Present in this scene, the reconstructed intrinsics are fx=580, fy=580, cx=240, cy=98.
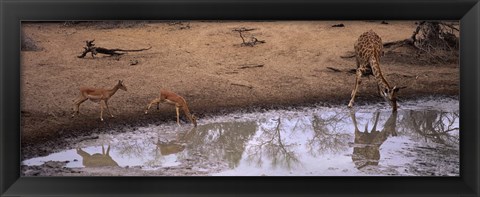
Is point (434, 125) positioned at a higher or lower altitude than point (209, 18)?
lower

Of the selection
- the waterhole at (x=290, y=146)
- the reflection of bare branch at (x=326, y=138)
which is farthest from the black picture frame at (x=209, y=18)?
the reflection of bare branch at (x=326, y=138)

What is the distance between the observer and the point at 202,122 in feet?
10.5

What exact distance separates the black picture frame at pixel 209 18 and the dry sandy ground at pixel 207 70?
7cm

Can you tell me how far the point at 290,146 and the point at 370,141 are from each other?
441 millimetres

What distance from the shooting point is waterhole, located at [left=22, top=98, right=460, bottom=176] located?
3.15 m

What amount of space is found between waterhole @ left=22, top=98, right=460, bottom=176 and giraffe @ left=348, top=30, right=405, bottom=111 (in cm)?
8

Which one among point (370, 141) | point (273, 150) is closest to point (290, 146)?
point (273, 150)

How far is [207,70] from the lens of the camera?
320cm

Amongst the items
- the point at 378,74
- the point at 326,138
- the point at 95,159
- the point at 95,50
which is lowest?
the point at 95,159

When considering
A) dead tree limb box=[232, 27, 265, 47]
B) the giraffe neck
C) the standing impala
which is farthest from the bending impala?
the giraffe neck

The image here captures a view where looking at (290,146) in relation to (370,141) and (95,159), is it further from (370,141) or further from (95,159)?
(95,159)

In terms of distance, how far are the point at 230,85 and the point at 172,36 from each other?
1.36 feet

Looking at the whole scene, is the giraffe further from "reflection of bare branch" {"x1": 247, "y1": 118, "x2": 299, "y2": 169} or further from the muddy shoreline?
"reflection of bare branch" {"x1": 247, "y1": 118, "x2": 299, "y2": 169}

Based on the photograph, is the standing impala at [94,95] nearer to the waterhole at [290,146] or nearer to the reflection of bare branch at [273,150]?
the waterhole at [290,146]
